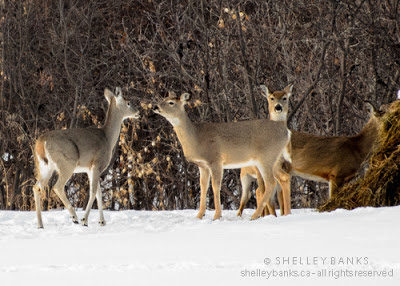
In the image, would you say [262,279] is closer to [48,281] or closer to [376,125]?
[48,281]

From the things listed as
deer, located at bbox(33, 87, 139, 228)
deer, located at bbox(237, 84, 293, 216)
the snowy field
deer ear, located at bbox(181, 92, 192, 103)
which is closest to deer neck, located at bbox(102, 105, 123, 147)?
deer, located at bbox(33, 87, 139, 228)

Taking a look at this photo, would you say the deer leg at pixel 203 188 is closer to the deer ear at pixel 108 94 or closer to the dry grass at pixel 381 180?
the dry grass at pixel 381 180

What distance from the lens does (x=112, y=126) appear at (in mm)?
10664

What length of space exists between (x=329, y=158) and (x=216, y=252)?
3926 mm

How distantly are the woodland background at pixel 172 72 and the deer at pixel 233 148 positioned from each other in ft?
9.16

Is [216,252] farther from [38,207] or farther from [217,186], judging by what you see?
[38,207]

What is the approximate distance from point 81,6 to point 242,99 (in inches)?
151

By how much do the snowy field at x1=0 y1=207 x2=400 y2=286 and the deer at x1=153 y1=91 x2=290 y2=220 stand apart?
0.61 metres

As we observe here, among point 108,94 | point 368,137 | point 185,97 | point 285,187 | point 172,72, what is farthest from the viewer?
point 172,72

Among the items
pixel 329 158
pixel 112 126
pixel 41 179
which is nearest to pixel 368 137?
pixel 329 158

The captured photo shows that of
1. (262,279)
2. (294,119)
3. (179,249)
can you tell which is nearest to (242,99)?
(294,119)

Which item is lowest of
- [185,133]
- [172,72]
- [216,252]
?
[216,252]

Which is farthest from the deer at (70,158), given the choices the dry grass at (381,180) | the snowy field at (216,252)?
the dry grass at (381,180)

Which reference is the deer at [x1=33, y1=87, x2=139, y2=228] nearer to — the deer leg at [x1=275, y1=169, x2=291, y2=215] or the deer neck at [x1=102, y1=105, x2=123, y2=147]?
the deer neck at [x1=102, y1=105, x2=123, y2=147]
